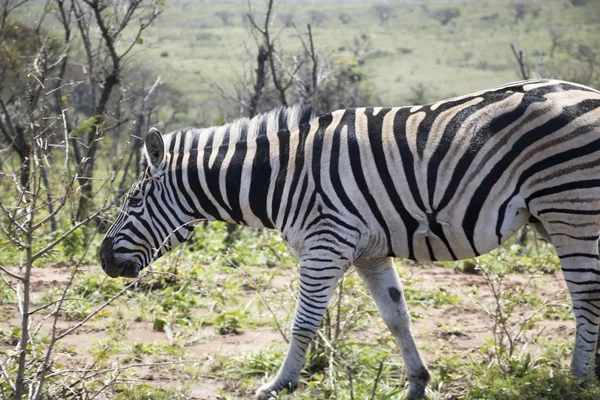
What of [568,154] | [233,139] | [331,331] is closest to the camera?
[568,154]

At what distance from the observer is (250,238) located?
9.49 meters

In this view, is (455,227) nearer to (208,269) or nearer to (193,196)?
(193,196)

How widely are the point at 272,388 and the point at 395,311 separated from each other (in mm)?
1024

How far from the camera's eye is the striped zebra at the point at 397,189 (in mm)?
4508

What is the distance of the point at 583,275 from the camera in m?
4.54

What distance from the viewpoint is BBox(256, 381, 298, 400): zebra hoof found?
194 inches

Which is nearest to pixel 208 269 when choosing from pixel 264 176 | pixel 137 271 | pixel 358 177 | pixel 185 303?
pixel 185 303

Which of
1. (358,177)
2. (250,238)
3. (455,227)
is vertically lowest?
(250,238)

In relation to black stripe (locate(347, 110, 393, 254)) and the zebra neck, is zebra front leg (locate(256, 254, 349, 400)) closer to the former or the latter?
black stripe (locate(347, 110, 393, 254))

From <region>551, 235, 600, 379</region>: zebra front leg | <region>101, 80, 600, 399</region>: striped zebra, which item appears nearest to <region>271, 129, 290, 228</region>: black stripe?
<region>101, 80, 600, 399</region>: striped zebra

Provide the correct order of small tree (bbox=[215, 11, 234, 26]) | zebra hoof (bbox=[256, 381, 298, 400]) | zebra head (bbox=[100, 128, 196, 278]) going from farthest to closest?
small tree (bbox=[215, 11, 234, 26]) → zebra head (bbox=[100, 128, 196, 278]) → zebra hoof (bbox=[256, 381, 298, 400])

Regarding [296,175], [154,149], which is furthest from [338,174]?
[154,149]

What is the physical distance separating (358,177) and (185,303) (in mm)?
2613

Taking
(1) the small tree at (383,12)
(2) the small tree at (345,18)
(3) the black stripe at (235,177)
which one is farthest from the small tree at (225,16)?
(3) the black stripe at (235,177)
